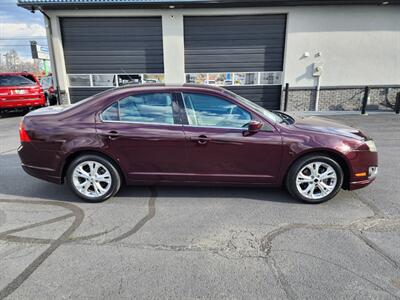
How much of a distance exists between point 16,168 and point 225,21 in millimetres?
9648

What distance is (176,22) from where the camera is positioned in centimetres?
Answer: 1125

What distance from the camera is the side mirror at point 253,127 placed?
134 inches

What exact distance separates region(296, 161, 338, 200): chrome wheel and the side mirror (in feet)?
2.62

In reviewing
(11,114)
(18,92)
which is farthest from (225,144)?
(11,114)

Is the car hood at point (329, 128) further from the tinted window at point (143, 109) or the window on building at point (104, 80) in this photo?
the window on building at point (104, 80)

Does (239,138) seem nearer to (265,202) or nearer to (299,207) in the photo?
(265,202)

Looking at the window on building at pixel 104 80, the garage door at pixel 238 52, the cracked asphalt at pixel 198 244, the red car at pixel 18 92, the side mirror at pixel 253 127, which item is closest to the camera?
the cracked asphalt at pixel 198 244

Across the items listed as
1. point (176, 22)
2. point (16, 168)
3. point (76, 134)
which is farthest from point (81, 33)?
point (76, 134)

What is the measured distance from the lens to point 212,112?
11.8ft

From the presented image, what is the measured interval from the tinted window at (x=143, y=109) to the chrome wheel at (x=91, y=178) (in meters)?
0.67

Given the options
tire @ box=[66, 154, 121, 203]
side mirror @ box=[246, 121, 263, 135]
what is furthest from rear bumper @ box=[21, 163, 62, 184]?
side mirror @ box=[246, 121, 263, 135]

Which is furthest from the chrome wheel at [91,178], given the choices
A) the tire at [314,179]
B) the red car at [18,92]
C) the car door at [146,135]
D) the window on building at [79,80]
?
the window on building at [79,80]

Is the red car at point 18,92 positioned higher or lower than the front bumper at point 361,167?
higher

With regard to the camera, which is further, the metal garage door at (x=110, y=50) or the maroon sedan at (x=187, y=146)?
the metal garage door at (x=110, y=50)
